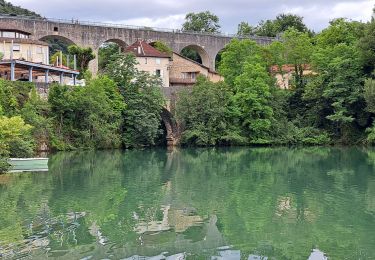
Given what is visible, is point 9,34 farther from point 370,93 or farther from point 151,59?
point 370,93

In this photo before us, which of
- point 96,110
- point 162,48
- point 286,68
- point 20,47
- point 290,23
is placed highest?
point 290,23

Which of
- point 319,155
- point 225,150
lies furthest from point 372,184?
point 225,150

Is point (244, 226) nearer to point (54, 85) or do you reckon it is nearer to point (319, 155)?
point (319, 155)

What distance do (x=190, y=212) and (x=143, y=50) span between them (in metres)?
40.3

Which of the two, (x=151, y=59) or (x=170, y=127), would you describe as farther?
(x=151, y=59)

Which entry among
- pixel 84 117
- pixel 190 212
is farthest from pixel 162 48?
pixel 190 212

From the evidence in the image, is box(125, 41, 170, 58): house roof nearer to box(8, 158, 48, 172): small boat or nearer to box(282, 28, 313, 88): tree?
box(282, 28, 313, 88): tree

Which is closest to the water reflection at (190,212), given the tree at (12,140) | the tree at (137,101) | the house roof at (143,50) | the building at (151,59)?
the tree at (12,140)

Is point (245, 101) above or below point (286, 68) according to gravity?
below

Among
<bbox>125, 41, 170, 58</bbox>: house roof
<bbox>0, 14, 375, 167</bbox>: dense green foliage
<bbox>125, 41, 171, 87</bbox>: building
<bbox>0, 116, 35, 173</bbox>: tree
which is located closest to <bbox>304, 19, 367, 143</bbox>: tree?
<bbox>0, 14, 375, 167</bbox>: dense green foliage

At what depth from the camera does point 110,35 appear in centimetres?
5925

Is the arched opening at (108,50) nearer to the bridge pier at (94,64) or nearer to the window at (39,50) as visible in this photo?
the bridge pier at (94,64)

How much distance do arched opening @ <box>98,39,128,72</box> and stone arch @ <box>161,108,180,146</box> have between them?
9985 mm

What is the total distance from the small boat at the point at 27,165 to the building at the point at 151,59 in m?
27.4
